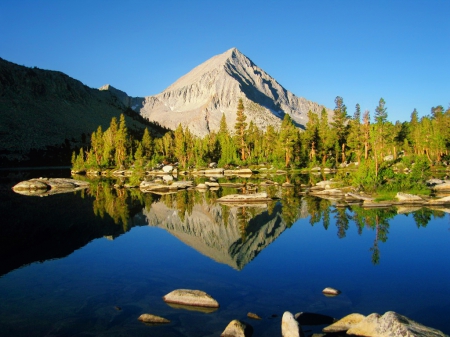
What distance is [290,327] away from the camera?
9438 mm

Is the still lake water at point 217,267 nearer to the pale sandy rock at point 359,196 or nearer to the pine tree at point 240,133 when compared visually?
the pale sandy rock at point 359,196

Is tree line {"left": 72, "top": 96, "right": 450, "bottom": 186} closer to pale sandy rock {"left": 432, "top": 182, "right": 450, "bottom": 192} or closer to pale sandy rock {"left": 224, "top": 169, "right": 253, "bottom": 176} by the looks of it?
pale sandy rock {"left": 224, "top": 169, "right": 253, "bottom": 176}

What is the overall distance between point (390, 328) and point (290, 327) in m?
2.46

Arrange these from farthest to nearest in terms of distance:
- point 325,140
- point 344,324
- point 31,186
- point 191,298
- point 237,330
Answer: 1. point 325,140
2. point 31,186
3. point 191,298
4. point 344,324
5. point 237,330

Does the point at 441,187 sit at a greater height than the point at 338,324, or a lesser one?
greater

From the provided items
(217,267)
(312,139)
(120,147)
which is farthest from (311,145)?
(217,267)

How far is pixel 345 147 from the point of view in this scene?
9569 cm

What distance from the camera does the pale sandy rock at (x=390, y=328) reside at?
8477mm

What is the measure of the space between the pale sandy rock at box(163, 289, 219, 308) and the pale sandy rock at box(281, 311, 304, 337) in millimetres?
2886

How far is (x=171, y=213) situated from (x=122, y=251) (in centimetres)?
1126

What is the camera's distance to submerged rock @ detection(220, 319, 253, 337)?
9.66m

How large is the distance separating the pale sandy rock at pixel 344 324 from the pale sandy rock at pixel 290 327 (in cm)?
104

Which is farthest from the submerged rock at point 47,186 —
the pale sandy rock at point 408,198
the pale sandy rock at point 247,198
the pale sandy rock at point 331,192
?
the pale sandy rock at point 408,198

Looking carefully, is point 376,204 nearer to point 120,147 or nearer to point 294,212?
point 294,212
